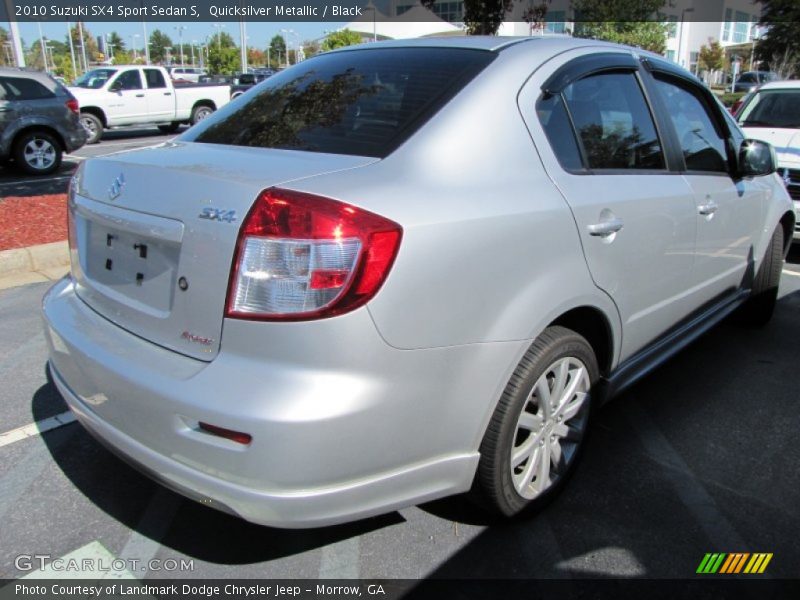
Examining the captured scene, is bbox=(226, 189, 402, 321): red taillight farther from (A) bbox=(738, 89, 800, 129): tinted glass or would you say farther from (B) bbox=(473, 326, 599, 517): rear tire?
(A) bbox=(738, 89, 800, 129): tinted glass

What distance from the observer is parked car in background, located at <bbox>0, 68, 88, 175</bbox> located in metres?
11.0

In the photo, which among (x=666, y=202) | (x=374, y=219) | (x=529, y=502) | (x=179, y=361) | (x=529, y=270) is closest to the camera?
(x=374, y=219)

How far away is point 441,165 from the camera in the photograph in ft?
6.73

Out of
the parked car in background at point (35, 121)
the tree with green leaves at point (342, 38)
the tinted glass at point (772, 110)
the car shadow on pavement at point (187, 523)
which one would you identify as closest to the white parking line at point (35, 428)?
the car shadow on pavement at point (187, 523)

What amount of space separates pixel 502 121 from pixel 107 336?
1505 mm

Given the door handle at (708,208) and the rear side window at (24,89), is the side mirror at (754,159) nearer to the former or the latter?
the door handle at (708,208)

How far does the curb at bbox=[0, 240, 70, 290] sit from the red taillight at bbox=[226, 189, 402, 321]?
14.7 ft

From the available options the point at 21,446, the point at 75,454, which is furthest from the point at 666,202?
the point at 21,446

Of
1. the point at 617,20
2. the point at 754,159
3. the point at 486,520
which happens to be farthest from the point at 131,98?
the point at 617,20

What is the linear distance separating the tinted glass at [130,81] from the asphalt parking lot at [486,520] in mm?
15625

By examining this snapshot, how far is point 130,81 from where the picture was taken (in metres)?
17.2

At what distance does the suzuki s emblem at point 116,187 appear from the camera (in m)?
2.21

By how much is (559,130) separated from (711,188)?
1243mm

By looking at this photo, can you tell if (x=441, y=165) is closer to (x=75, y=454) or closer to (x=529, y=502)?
(x=529, y=502)
